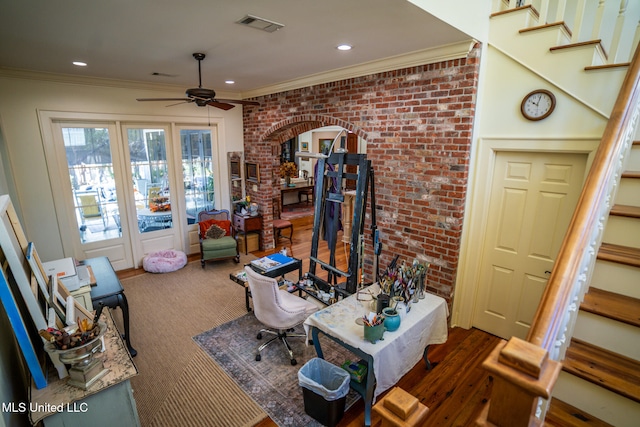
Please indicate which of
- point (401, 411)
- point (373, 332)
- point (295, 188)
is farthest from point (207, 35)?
point (295, 188)

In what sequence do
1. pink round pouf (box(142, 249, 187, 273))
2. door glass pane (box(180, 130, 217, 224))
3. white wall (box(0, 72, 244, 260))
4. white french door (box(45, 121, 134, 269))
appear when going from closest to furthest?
white wall (box(0, 72, 244, 260)) → white french door (box(45, 121, 134, 269)) → pink round pouf (box(142, 249, 187, 273)) → door glass pane (box(180, 130, 217, 224))

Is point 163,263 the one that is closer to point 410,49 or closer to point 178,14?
point 178,14

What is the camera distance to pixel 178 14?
7.29 ft

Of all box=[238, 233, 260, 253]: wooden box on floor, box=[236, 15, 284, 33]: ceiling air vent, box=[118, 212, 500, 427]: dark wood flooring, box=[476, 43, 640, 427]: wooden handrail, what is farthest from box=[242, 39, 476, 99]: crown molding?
box=[118, 212, 500, 427]: dark wood flooring

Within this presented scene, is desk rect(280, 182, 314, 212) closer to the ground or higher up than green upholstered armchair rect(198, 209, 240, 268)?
higher up

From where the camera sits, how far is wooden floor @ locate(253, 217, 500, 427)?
2.42 meters

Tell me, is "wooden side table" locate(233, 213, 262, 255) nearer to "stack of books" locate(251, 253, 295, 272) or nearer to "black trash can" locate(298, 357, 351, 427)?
"stack of books" locate(251, 253, 295, 272)

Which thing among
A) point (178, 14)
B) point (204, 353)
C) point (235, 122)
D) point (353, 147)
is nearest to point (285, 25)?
point (178, 14)

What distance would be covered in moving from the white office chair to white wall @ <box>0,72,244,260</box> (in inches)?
138

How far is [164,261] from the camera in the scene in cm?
513

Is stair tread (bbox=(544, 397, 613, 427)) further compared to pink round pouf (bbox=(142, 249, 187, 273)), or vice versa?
pink round pouf (bbox=(142, 249, 187, 273))

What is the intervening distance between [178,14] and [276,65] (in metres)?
1.60

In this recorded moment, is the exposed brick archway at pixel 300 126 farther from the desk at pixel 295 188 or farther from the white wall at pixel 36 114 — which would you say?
the desk at pixel 295 188

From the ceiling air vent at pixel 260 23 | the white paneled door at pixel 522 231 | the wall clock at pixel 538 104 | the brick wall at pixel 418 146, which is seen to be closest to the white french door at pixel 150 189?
the brick wall at pixel 418 146
